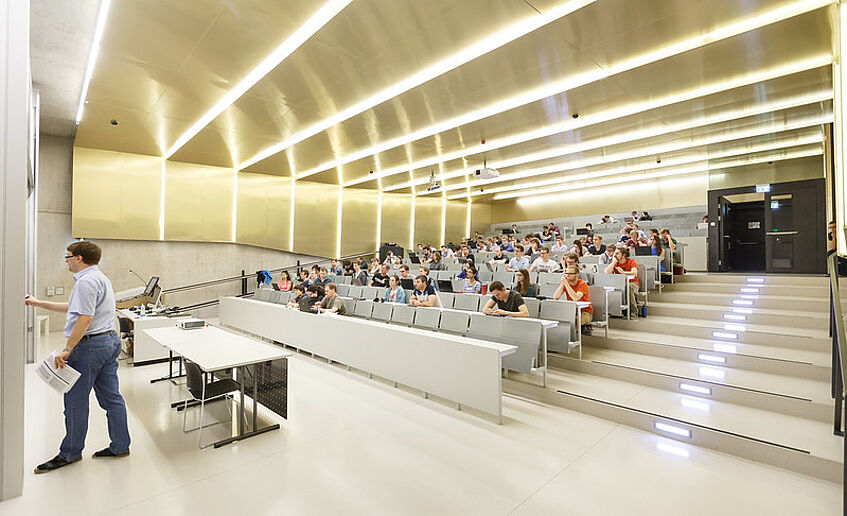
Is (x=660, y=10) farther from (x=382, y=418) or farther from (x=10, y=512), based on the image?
(x=10, y=512)

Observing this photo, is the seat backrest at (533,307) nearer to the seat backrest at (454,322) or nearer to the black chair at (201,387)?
the seat backrest at (454,322)

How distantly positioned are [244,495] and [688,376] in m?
3.96

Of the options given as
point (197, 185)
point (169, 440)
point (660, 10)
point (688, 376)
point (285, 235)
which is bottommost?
point (169, 440)

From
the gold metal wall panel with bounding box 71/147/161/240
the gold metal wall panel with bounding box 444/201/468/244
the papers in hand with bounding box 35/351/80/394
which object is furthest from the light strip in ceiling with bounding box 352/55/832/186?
the papers in hand with bounding box 35/351/80/394

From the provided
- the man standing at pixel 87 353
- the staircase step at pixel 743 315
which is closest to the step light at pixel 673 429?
the staircase step at pixel 743 315

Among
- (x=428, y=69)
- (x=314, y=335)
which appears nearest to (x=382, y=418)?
(x=314, y=335)

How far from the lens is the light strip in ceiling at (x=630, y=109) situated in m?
5.48

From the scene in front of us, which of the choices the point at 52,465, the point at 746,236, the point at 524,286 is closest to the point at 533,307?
the point at 524,286

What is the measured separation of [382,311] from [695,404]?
386 centimetres

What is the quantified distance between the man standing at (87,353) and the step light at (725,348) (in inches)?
220

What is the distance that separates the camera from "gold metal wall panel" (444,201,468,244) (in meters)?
17.2

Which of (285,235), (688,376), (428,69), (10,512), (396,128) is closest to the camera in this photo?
(10,512)

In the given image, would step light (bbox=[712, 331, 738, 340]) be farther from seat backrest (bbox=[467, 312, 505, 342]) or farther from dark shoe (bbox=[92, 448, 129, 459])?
dark shoe (bbox=[92, 448, 129, 459])

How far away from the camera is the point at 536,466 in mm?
2787
